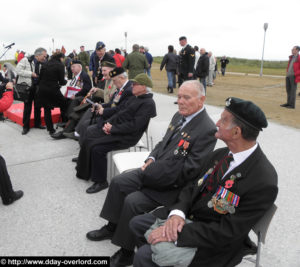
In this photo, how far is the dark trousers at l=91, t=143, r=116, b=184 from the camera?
144 inches

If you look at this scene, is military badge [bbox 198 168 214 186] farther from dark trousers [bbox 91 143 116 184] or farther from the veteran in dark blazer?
the veteran in dark blazer

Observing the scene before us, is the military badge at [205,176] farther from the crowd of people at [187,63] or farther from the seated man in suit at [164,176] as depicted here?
the crowd of people at [187,63]

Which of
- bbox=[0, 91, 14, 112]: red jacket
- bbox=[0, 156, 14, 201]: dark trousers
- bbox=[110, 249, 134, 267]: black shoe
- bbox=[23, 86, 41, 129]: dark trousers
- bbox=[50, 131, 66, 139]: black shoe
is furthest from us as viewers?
bbox=[23, 86, 41, 129]: dark trousers

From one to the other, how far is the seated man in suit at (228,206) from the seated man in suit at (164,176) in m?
0.52

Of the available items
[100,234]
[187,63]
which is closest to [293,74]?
[187,63]

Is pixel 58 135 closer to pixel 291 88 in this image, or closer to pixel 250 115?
pixel 250 115

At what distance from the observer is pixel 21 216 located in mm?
3133

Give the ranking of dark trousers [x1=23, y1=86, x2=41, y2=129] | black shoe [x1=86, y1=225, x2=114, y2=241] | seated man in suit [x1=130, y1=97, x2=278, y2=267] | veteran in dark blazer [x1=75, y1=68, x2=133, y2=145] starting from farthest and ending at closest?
dark trousers [x1=23, y1=86, x2=41, y2=129], veteran in dark blazer [x1=75, y1=68, x2=133, y2=145], black shoe [x1=86, y1=225, x2=114, y2=241], seated man in suit [x1=130, y1=97, x2=278, y2=267]

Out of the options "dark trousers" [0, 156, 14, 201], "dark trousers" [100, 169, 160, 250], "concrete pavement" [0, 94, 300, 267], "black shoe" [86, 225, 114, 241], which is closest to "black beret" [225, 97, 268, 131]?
"dark trousers" [100, 169, 160, 250]

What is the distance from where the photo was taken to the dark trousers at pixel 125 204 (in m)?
2.38

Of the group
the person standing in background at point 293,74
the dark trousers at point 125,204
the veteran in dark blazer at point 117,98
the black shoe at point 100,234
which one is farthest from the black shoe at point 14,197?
the person standing in background at point 293,74

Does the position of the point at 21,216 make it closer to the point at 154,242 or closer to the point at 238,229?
the point at 154,242

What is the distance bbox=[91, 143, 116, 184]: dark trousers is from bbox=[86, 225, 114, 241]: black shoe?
1039mm

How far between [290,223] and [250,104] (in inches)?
74.5
